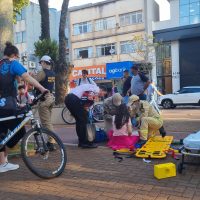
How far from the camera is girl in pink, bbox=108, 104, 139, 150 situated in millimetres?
6816

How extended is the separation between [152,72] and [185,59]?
12.6ft

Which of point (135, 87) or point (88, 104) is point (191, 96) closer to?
point (135, 87)

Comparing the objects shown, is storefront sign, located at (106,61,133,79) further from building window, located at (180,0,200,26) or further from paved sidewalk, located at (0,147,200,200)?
paved sidewalk, located at (0,147,200,200)

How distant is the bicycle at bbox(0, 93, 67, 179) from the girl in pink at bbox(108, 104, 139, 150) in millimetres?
1895

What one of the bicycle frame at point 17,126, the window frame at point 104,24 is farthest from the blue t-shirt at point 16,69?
the window frame at point 104,24

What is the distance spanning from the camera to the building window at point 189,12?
36.0 meters

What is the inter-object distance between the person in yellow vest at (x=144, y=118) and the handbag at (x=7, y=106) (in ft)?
8.45

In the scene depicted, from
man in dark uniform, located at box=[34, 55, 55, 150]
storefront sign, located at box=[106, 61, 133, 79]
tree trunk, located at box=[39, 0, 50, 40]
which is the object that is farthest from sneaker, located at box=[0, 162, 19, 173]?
storefront sign, located at box=[106, 61, 133, 79]

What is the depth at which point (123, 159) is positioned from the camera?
19.4ft

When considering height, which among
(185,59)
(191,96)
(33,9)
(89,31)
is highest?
(33,9)

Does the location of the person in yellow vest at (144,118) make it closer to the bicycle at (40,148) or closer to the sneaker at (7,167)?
the bicycle at (40,148)

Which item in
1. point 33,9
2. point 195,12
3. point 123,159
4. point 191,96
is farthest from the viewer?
point 33,9

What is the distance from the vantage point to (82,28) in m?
45.1

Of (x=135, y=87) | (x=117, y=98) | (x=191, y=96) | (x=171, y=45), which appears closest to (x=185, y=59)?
(x=171, y=45)
